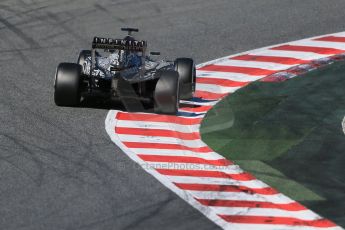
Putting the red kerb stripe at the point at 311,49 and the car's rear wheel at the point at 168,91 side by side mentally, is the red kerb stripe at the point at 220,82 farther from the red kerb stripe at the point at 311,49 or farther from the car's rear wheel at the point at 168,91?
the red kerb stripe at the point at 311,49

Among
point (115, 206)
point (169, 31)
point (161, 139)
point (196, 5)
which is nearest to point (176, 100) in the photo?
point (161, 139)

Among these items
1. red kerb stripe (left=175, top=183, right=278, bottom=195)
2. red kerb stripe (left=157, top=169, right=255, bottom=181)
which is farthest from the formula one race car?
red kerb stripe (left=175, top=183, right=278, bottom=195)

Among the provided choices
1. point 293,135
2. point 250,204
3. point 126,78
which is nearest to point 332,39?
point 293,135

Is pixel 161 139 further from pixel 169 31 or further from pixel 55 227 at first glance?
pixel 169 31

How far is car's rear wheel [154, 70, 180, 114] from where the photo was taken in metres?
21.6

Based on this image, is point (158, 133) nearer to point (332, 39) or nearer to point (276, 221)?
point (276, 221)

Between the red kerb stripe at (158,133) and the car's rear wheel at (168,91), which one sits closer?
the red kerb stripe at (158,133)

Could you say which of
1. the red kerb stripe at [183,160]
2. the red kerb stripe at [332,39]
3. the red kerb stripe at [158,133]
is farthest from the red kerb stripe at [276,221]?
the red kerb stripe at [332,39]

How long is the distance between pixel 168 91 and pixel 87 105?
6.36 feet

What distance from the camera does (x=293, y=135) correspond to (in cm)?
2084

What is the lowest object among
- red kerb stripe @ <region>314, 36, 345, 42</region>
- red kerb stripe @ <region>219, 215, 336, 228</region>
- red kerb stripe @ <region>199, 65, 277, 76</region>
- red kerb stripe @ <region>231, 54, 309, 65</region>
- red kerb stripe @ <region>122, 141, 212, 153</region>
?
red kerb stripe @ <region>219, 215, 336, 228</region>

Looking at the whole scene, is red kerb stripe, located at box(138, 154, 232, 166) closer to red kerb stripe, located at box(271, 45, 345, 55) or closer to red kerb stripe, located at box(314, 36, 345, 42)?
red kerb stripe, located at box(271, 45, 345, 55)

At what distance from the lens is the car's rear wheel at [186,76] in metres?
22.7

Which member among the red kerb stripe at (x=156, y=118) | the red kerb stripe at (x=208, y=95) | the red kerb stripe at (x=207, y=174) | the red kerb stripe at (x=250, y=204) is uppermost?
Answer: the red kerb stripe at (x=208, y=95)
